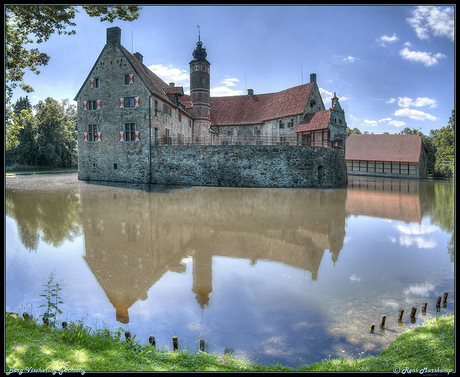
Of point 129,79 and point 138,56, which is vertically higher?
point 138,56

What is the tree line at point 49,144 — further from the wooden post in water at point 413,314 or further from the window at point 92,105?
the wooden post in water at point 413,314

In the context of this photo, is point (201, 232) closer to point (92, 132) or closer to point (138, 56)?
point (92, 132)

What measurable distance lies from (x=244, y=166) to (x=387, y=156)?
78.0 ft

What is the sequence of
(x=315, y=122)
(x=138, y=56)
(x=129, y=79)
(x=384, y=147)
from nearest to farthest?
1. (x=129, y=79)
2. (x=138, y=56)
3. (x=315, y=122)
4. (x=384, y=147)

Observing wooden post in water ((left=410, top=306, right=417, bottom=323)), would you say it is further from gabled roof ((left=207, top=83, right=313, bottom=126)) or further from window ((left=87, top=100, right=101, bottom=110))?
gabled roof ((left=207, top=83, right=313, bottom=126))

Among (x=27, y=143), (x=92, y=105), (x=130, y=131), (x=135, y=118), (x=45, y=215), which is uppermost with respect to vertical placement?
(x=92, y=105)

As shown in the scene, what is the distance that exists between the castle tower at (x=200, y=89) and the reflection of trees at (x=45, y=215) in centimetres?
1766

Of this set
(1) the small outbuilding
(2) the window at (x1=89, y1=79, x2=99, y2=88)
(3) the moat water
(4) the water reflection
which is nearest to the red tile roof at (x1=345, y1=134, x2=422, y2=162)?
(1) the small outbuilding

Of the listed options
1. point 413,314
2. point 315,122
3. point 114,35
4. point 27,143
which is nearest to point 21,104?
point 27,143

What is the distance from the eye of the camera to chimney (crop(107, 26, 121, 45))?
26109 millimetres

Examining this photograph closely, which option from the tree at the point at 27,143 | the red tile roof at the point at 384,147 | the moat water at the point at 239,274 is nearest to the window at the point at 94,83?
the moat water at the point at 239,274

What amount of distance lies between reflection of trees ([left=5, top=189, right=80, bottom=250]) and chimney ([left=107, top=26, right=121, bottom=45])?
14417mm

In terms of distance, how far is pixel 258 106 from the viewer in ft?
132

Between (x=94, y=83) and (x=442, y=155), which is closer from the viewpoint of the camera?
(x=94, y=83)
